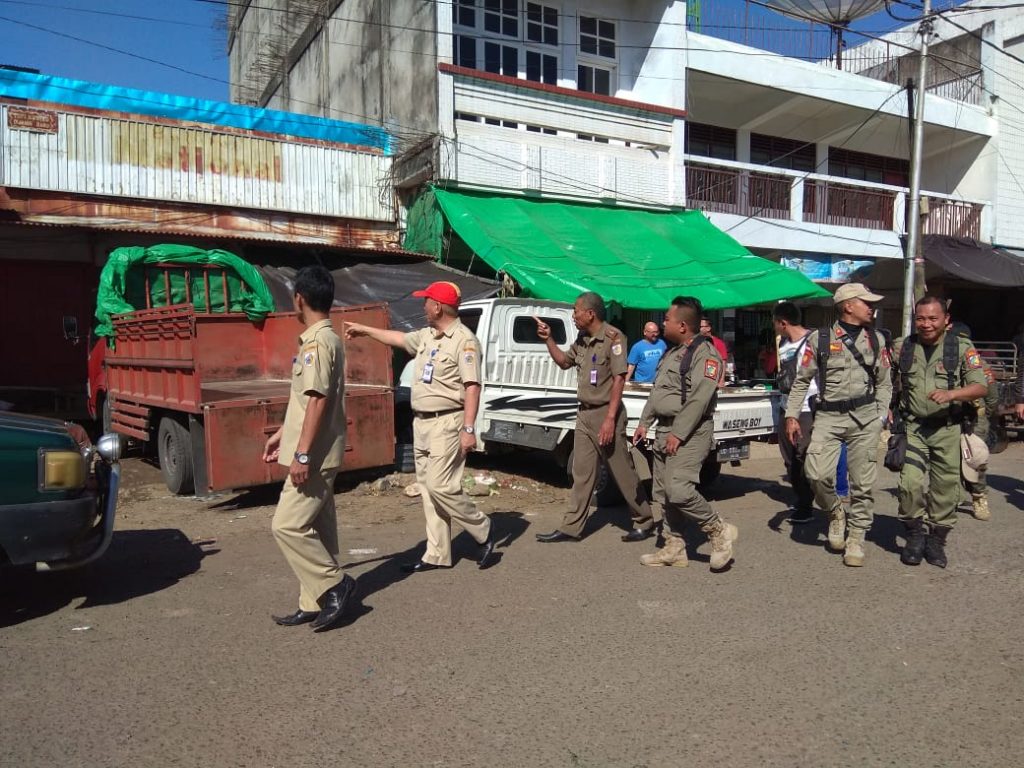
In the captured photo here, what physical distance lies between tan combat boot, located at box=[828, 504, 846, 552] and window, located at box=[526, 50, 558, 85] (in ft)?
37.8

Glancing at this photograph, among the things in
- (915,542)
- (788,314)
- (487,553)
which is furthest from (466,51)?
(915,542)

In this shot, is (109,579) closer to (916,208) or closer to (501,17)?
(501,17)

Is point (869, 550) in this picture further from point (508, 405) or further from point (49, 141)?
point (49, 141)

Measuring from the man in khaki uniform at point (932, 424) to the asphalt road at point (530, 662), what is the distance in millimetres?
284

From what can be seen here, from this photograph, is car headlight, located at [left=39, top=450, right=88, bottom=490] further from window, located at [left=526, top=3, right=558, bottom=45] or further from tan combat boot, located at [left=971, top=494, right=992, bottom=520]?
window, located at [left=526, top=3, right=558, bottom=45]

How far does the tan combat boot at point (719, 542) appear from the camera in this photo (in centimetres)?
501

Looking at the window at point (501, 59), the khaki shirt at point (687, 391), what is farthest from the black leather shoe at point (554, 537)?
the window at point (501, 59)

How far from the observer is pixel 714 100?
55.9 ft

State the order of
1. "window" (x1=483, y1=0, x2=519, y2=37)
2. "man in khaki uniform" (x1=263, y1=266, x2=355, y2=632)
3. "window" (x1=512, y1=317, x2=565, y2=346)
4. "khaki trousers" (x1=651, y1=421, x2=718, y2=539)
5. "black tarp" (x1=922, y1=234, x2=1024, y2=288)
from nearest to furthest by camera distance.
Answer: "man in khaki uniform" (x1=263, y1=266, x2=355, y2=632) < "khaki trousers" (x1=651, y1=421, x2=718, y2=539) < "window" (x1=512, y1=317, x2=565, y2=346) < "window" (x1=483, y1=0, x2=519, y2=37) < "black tarp" (x1=922, y1=234, x2=1024, y2=288)

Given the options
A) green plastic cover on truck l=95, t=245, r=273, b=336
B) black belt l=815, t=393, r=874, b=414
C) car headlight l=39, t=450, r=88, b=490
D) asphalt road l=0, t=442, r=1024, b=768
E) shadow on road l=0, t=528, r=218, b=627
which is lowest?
shadow on road l=0, t=528, r=218, b=627

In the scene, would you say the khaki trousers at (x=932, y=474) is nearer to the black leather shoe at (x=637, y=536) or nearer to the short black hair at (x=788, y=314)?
the short black hair at (x=788, y=314)

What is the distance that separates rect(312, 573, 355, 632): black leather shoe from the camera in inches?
161

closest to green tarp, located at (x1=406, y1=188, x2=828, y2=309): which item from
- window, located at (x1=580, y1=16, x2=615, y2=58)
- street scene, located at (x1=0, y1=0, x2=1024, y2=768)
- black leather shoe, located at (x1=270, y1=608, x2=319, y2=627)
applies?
street scene, located at (x1=0, y1=0, x2=1024, y2=768)

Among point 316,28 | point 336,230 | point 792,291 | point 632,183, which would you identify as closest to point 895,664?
point 792,291
